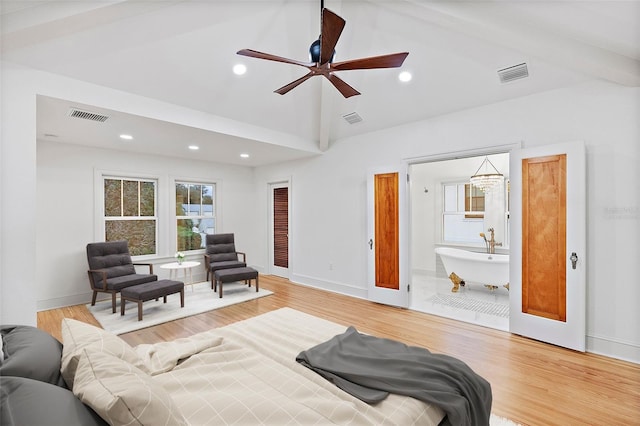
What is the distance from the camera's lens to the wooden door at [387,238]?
448cm

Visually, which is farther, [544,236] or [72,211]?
[72,211]

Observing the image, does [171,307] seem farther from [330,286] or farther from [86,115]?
[86,115]

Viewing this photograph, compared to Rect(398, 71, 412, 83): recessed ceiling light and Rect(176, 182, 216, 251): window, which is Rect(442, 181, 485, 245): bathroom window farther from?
Rect(176, 182, 216, 251): window

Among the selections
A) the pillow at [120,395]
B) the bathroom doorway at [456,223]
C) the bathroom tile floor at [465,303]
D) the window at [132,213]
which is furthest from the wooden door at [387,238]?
the window at [132,213]

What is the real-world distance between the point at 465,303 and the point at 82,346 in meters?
4.87

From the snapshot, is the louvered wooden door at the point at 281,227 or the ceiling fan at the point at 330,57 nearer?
the ceiling fan at the point at 330,57

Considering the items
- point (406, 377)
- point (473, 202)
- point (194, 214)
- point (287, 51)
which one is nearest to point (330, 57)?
point (287, 51)

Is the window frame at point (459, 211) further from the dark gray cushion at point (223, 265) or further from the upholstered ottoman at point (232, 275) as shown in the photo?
the dark gray cushion at point (223, 265)

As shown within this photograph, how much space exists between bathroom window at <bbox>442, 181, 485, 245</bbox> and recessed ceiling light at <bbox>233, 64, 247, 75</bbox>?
5097 millimetres

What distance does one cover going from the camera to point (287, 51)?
11.5ft

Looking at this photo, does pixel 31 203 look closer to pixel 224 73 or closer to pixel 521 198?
pixel 224 73

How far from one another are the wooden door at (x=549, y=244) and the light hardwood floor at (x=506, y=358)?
0.25 metres

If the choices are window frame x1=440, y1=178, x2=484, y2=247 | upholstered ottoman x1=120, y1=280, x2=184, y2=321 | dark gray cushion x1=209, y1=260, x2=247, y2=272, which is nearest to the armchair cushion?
upholstered ottoman x1=120, y1=280, x2=184, y2=321

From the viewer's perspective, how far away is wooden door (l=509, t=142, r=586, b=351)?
305 centimetres
